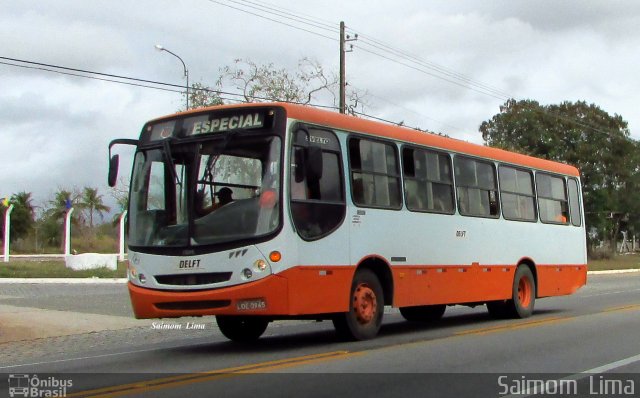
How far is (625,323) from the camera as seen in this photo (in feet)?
47.1

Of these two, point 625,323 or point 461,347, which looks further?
point 625,323

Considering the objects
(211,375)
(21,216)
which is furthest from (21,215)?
(211,375)

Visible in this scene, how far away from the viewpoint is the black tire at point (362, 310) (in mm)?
11172

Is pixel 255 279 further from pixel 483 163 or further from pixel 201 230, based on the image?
pixel 483 163

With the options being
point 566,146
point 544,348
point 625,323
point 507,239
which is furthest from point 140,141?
point 566,146

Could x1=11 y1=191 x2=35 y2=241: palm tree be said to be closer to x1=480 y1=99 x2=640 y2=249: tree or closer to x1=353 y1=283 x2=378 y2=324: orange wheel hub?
x1=480 y1=99 x2=640 y2=249: tree

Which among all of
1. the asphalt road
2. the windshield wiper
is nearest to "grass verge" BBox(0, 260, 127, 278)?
the asphalt road

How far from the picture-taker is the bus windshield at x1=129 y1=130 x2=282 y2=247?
10.2 metres

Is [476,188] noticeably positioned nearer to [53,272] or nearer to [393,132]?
[393,132]

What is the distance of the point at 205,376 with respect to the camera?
28.3ft

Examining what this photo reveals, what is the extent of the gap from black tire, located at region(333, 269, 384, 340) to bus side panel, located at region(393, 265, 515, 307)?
44 centimetres

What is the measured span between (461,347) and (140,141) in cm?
547

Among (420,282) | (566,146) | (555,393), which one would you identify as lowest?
(555,393)

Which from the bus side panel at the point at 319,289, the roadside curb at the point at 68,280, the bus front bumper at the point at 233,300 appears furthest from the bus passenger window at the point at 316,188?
the roadside curb at the point at 68,280
